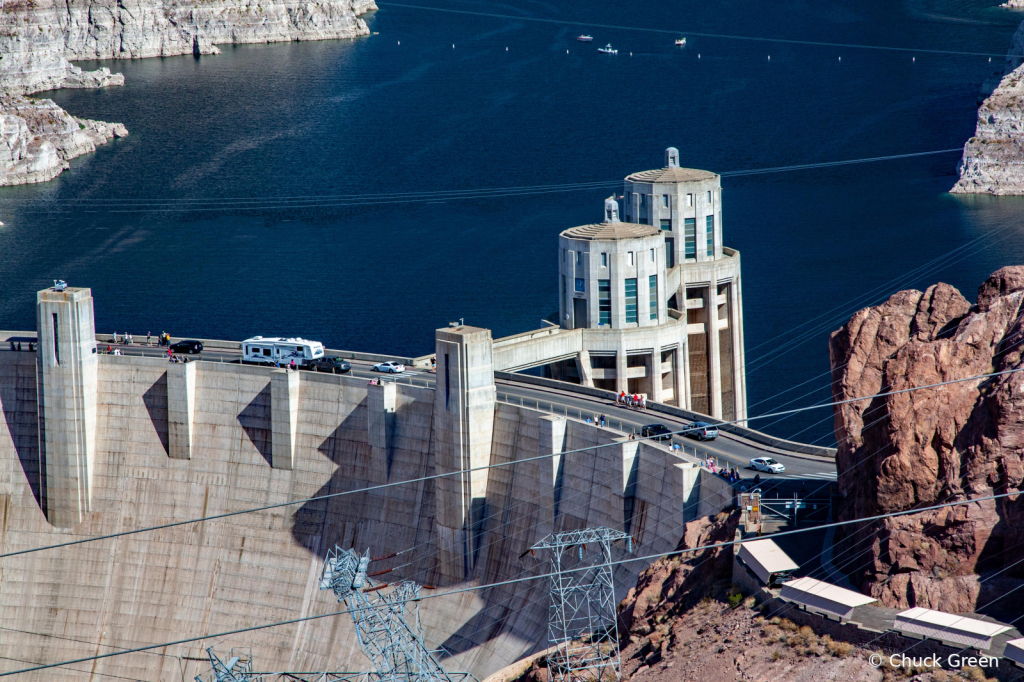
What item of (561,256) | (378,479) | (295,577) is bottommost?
(295,577)

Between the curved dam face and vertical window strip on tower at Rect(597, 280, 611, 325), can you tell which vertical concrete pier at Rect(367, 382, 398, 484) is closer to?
the curved dam face

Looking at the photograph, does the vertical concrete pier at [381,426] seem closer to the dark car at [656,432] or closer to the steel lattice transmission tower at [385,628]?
the steel lattice transmission tower at [385,628]

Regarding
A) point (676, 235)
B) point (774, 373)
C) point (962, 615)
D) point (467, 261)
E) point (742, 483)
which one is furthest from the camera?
point (467, 261)

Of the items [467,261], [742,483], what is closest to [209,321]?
[467,261]

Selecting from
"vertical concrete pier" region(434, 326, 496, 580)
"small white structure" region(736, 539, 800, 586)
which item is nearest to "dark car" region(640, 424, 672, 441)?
"vertical concrete pier" region(434, 326, 496, 580)

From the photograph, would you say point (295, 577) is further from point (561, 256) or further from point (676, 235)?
point (676, 235)

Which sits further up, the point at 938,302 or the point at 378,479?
the point at 938,302

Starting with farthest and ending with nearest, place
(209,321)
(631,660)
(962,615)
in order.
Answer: (209,321) → (631,660) → (962,615)

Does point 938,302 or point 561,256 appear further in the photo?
point 561,256
